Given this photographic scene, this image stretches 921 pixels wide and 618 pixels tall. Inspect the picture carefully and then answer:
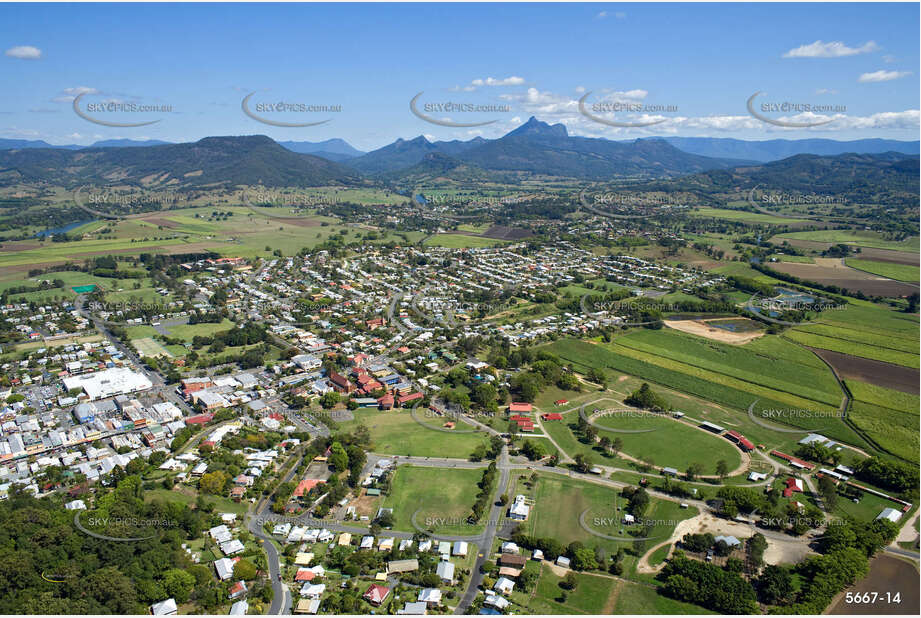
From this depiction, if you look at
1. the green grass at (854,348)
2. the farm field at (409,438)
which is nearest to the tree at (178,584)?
the farm field at (409,438)

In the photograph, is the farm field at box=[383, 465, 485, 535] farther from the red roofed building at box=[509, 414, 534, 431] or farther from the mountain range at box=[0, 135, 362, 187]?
the mountain range at box=[0, 135, 362, 187]

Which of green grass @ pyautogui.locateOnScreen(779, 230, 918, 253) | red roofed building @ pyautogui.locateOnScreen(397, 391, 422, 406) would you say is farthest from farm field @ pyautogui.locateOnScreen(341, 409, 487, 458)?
green grass @ pyautogui.locateOnScreen(779, 230, 918, 253)

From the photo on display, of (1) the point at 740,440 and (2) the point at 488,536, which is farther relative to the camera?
(1) the point at 740,440

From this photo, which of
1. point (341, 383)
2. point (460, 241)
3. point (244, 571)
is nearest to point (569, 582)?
point (244, 571)

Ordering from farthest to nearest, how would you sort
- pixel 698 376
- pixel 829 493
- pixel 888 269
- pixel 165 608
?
pixel 888 269, pixel 698 376, pixel 829 493, pixel 165 608

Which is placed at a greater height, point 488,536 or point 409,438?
point 409,438

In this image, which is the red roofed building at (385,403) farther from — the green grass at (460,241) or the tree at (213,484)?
the green grass at (460,241)

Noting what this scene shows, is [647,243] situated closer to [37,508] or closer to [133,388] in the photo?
[133,388]

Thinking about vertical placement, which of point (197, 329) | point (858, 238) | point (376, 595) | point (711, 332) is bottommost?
point (376, 595)

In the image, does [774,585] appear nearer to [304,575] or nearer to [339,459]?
[304,575]
